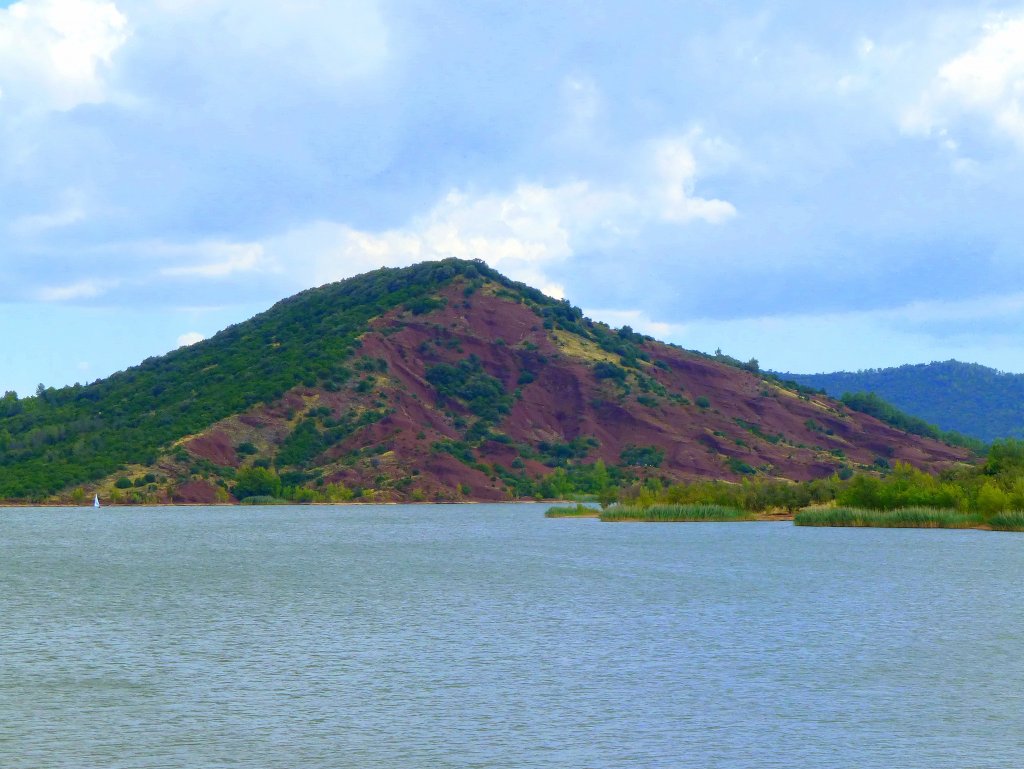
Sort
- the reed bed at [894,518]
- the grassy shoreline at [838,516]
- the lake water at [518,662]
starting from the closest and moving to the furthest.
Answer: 1. the lake water at [518,662]
2. the grassy shoreline at [838,516]
3. the reed bed at [894,518]

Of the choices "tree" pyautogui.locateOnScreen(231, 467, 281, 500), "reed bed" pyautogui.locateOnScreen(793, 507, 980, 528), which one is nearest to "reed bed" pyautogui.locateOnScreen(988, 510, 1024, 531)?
"reed bed" pyautogui.locateOnScreen(793, 507, 980, 528)

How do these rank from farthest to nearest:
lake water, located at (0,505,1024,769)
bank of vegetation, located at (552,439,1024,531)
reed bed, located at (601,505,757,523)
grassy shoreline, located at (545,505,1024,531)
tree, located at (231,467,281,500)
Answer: tree, located at (231,467,281,500) → reed bed, located at (601,505,757,523) → grassy shoreline, located at (545,505,1024,531) → bank of vegetation, located at (552,439,1024,531) → lake water, located at (0,505,1024,769)

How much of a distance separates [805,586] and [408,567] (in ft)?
82.4

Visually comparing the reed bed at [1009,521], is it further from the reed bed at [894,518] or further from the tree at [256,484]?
the tree at [256,484]

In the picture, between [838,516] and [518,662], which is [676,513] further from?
[518,662]

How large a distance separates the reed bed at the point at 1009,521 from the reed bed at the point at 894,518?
11.8 feet

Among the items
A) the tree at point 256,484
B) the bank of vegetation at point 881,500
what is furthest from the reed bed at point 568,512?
the tree at point 256,484

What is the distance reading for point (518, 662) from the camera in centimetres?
3638

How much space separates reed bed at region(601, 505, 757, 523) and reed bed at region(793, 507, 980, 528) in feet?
39.4

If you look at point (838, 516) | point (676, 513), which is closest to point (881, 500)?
point (838, 516)

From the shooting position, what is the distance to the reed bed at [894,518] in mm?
99312

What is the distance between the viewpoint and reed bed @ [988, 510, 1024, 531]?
302 ft

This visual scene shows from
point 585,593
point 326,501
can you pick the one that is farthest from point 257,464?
point 585,593

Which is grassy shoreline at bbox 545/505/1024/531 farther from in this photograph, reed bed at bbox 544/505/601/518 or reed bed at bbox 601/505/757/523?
reed bed at bbox 544/505/601/518
